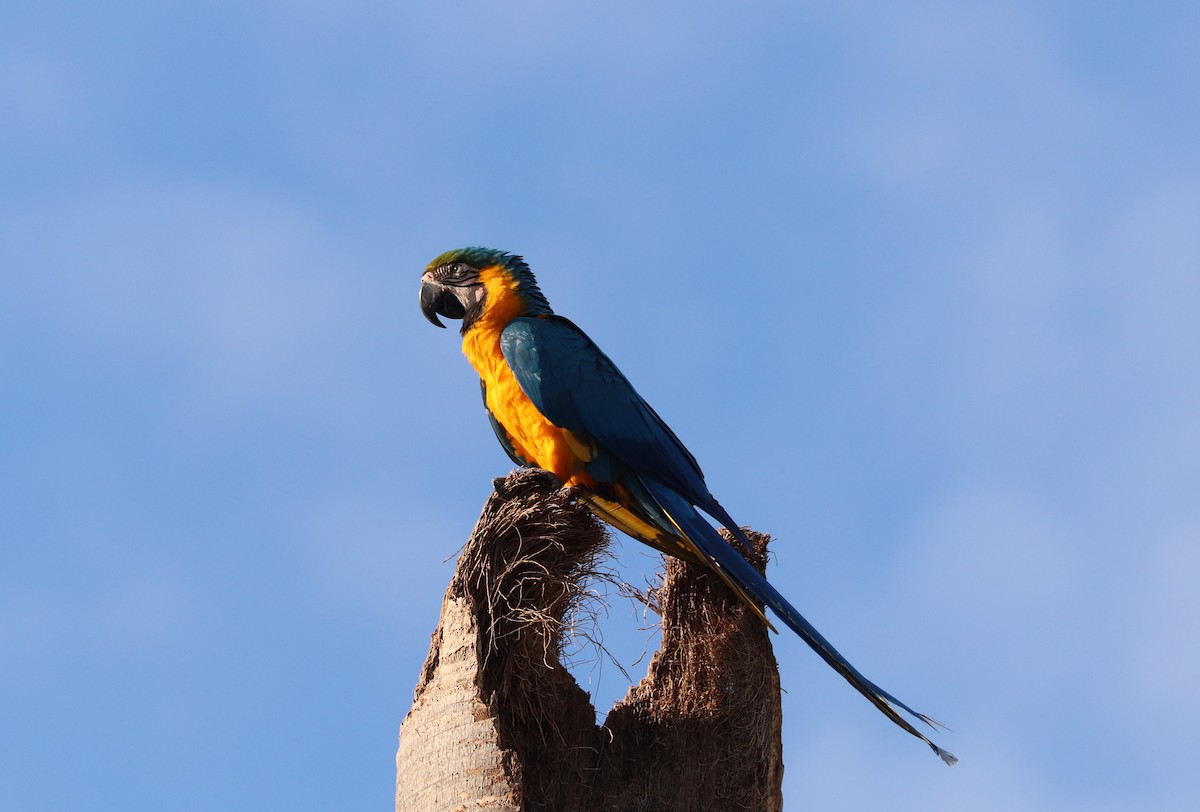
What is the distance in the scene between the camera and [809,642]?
176 inches

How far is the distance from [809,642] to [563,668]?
0.95m

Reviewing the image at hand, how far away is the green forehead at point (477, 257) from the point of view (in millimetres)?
5789

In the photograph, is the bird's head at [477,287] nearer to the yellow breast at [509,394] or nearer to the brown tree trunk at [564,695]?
the yellow breast at [509,394]

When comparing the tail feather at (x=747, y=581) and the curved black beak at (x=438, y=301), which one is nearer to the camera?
the tail feather at (x=747, y=581)

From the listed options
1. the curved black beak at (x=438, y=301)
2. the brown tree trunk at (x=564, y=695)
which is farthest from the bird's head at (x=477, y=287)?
the brown tree trunk at (x=564, y=695)

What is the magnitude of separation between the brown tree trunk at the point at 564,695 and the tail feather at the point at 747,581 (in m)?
0.17

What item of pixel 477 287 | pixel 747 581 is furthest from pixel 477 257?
pixel 747 581

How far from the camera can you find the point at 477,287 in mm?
5730

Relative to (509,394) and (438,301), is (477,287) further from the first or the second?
(509,394)

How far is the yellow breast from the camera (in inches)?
201

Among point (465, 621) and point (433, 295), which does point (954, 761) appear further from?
point (433, 295)

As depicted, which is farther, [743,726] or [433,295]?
[433,295]

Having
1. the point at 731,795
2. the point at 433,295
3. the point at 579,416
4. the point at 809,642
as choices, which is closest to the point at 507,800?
the point at 731,795

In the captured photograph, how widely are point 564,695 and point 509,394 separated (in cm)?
132
